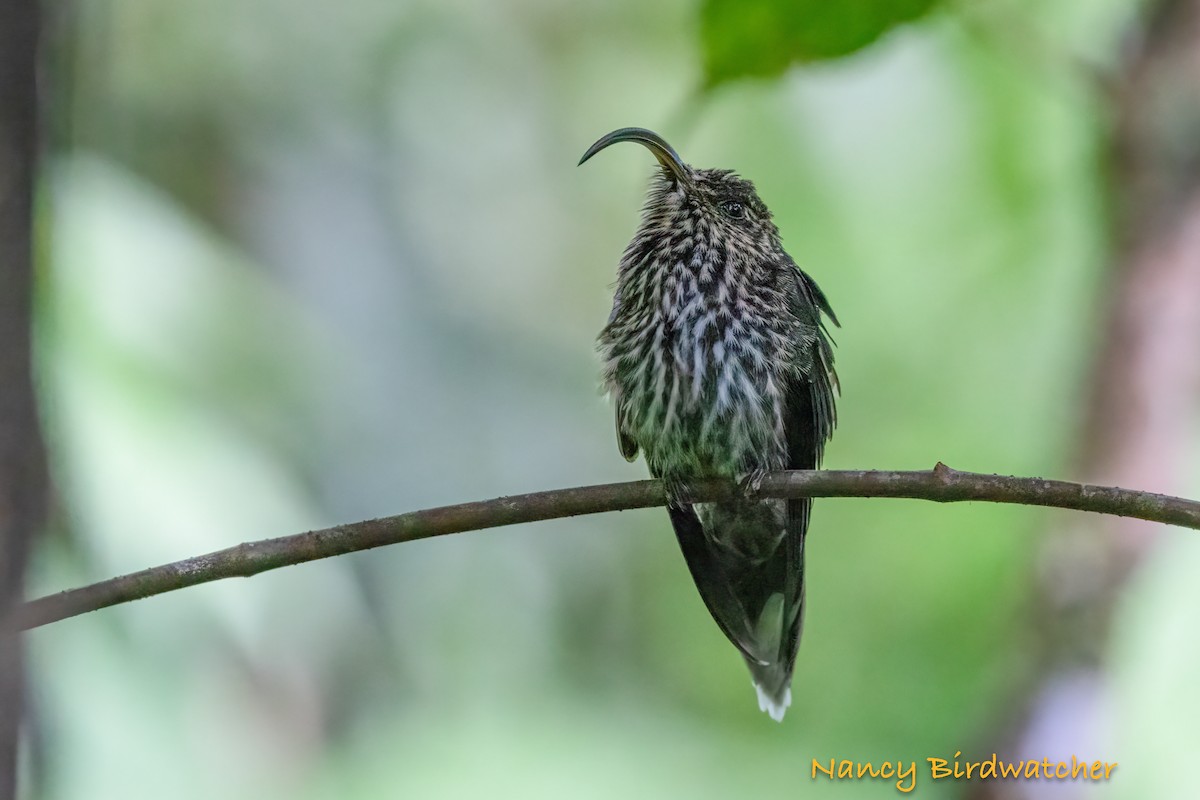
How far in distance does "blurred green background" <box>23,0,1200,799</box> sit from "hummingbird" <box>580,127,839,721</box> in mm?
1471

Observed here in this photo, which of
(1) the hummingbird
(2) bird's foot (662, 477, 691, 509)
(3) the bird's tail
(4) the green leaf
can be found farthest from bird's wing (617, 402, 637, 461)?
(4) the green leaf

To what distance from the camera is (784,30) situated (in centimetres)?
193

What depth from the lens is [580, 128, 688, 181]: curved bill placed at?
347 centimetres

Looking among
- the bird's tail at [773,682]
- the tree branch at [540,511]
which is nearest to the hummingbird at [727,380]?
the bird's tail at [773,682]

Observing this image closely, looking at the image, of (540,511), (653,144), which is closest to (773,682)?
(653,144)

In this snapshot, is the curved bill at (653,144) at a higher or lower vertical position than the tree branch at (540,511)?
higher

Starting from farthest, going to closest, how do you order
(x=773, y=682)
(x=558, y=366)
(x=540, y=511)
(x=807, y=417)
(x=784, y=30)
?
(x=558, y=366) < (x=773, y=682) < (x=807, y=417) < (x=540, y=511) < (x=784, y=30)

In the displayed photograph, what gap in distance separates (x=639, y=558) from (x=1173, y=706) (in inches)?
200

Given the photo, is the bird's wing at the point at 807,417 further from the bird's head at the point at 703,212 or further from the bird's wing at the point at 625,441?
the bird's wing at the point at 625,441

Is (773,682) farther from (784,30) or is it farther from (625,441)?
(784,30)

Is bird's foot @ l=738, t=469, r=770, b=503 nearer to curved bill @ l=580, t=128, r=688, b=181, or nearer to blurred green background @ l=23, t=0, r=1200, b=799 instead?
curved bill @ l=580, t=128, r=688, b=181

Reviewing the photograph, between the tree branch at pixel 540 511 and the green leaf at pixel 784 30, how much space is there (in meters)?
0.87

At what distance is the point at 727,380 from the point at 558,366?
596cm

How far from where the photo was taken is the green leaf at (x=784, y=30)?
1876mm
